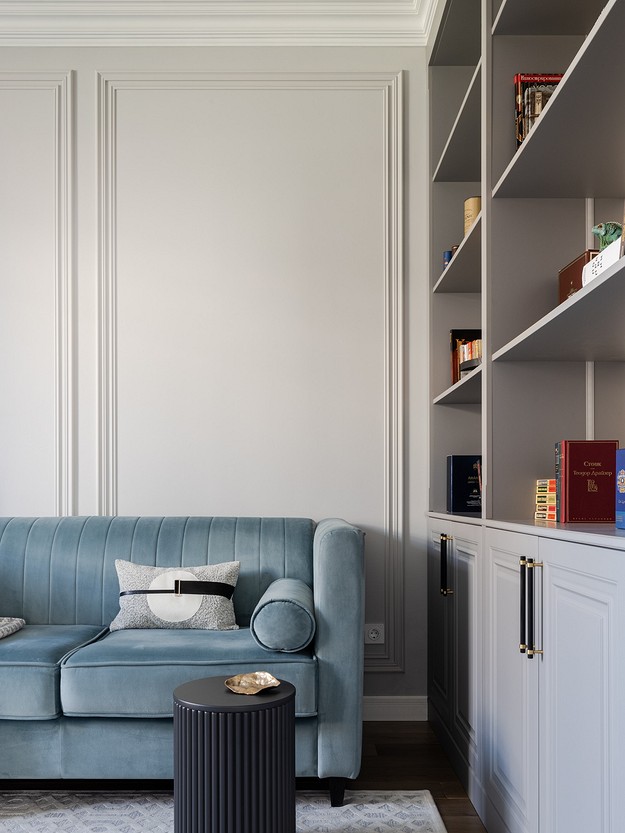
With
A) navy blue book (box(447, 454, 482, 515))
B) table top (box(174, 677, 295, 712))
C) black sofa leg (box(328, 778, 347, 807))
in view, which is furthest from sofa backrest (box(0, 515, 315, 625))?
table top (box(174, 677, 295, 712))

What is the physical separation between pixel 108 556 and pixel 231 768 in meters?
1.30

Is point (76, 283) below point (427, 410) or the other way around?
the other way around

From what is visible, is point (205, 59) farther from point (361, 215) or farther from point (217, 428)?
point (217, 428)

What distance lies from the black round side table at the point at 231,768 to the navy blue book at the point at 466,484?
1419 mm

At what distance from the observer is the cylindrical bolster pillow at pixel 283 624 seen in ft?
7.91

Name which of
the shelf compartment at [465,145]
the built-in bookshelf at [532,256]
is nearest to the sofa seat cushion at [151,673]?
the built-in bookshelf at [532,256]

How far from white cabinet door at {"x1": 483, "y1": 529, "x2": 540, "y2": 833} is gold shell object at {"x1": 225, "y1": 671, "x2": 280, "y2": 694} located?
0.60 metres

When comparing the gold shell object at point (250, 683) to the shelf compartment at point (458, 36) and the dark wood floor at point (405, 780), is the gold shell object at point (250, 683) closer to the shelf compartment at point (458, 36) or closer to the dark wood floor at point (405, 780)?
the dark wood floor at point (405, 780)

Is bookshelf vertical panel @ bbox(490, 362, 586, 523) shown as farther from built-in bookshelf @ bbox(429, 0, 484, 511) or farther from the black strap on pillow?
the black strap on pillow

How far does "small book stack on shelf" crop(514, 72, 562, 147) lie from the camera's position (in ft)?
7.42

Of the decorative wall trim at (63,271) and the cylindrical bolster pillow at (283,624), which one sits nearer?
the cylindrical bolster pillow at (283,624)

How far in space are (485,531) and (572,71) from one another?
1.25 meters

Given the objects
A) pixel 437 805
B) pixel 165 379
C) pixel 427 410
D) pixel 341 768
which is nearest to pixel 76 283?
pixel 165 379

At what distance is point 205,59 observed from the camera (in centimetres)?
348
